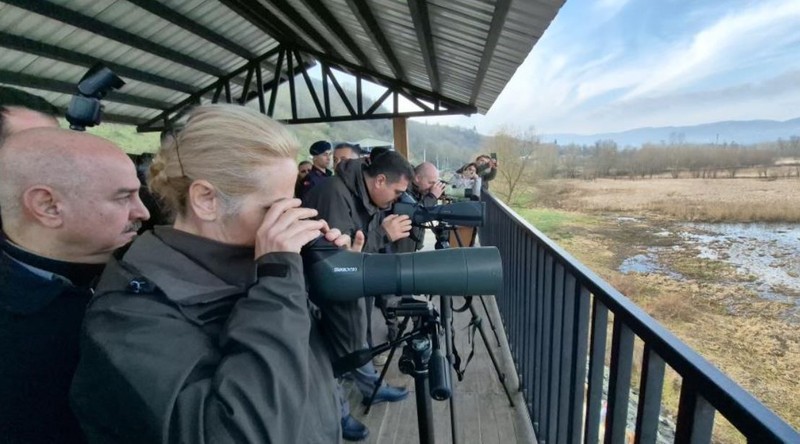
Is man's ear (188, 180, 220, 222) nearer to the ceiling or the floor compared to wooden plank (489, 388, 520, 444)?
nearer to the ceiling

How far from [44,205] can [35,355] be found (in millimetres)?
260

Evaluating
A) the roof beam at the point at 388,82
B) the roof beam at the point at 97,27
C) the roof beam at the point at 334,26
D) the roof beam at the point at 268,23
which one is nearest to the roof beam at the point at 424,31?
the roof beam at the point at 334,26

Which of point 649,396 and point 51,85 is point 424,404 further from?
point 51,85

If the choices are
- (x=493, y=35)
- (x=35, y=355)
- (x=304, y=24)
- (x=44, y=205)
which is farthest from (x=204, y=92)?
(x=35, y=355)

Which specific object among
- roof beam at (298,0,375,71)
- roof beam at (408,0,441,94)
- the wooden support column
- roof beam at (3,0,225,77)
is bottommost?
the wooden support column

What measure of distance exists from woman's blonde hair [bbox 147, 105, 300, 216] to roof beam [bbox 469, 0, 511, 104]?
242 cm

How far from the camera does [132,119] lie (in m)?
8.37

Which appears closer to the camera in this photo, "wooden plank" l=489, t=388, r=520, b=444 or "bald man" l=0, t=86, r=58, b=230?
"bald man" l=0, t=86, r=58, b=230

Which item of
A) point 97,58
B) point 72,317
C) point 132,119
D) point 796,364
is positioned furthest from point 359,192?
point 796,364

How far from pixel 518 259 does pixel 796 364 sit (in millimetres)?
11247

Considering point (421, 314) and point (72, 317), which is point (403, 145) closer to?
point (421, 314)

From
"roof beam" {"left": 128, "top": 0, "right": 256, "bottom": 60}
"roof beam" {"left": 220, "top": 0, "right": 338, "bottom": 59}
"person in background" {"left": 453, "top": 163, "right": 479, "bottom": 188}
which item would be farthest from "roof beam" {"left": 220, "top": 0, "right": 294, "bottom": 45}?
"person in background" {"left": 453, "top": 163, "right": 479, "bottom": 188}

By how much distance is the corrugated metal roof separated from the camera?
373 centimetres

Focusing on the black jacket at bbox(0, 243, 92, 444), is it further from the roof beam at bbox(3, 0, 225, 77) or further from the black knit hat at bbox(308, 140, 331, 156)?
the roof beam at bbox(3, 0, 225, 77)
